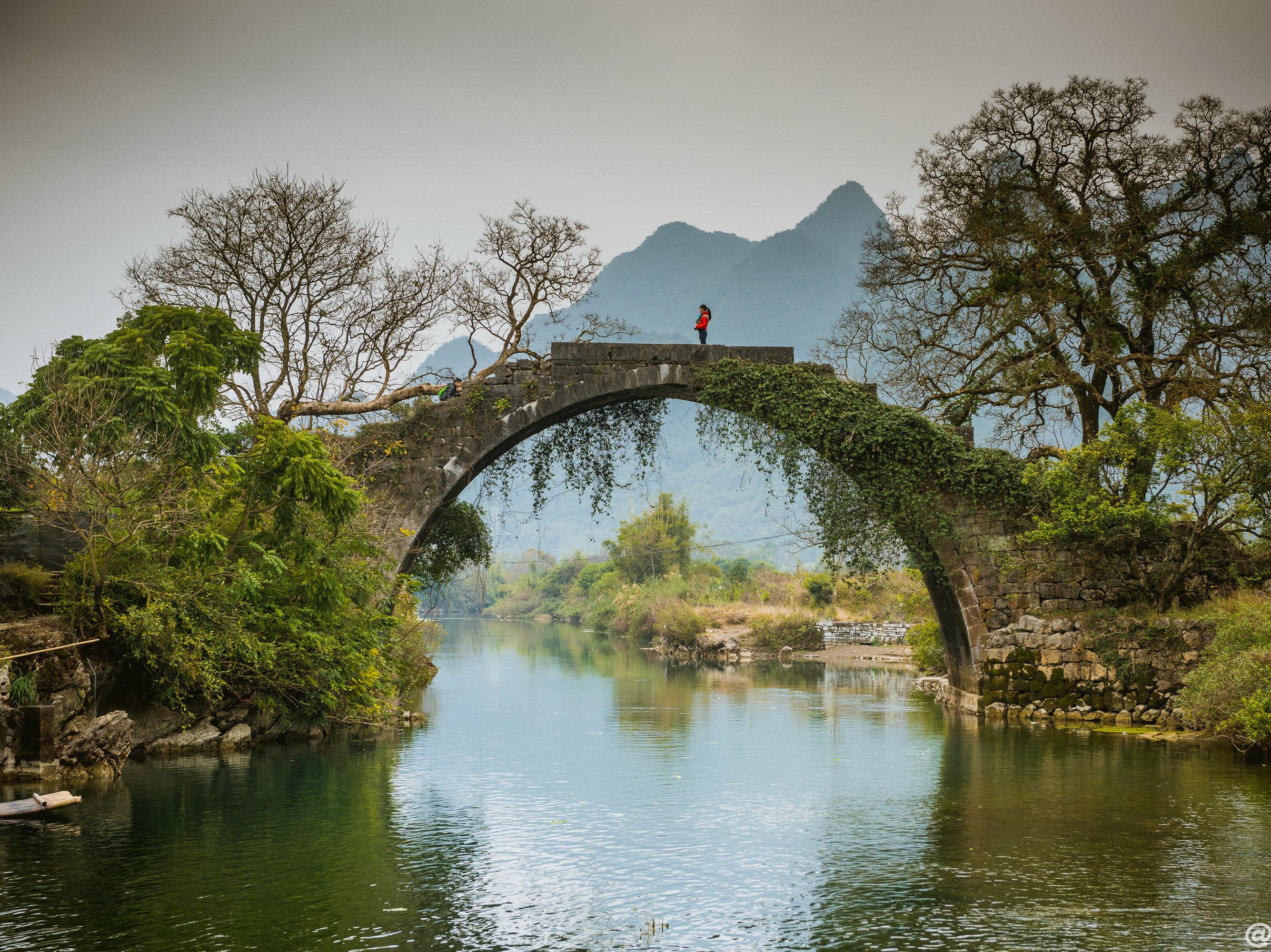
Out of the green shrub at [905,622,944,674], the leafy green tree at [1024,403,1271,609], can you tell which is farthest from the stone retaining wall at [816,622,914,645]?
the leafy green tree at [1024,403,1271,609]

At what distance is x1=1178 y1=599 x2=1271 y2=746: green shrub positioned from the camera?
1362cm

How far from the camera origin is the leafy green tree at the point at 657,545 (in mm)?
55188

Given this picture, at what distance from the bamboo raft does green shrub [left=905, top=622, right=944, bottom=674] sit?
17913 millimetres

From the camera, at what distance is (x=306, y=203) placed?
67.8 feet

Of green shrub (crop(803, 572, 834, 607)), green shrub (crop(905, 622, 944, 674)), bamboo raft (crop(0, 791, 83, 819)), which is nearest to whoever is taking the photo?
bamboo raft (crop(0, 791, 83, 819))

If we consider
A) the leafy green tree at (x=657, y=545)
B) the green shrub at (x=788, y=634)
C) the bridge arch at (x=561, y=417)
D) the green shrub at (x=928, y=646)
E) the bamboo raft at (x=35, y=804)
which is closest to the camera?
the bamboo raft at (x=35, y=804)

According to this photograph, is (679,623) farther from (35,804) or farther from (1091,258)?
(35,804)

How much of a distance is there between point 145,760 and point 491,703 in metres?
8.67

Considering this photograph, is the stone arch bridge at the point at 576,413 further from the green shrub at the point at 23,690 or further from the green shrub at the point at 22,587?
the green shrub at the point at 23,690

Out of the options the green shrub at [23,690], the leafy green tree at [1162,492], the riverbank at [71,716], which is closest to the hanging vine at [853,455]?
the leafy green tree at [1162,492]

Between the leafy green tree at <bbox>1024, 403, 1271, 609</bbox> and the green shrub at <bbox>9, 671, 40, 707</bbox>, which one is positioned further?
the leafy green tree at <bbox>1024, 403, 1271, 609</bbox>

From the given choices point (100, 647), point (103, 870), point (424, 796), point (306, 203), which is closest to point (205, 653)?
point (100, 647)

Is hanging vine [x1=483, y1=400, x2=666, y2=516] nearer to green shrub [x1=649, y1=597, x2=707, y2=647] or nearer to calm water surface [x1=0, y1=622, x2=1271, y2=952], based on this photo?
calm water surface [x1=0, y1=622, x2=1271, y2=952]

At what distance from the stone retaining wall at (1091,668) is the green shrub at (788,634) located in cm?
1738
